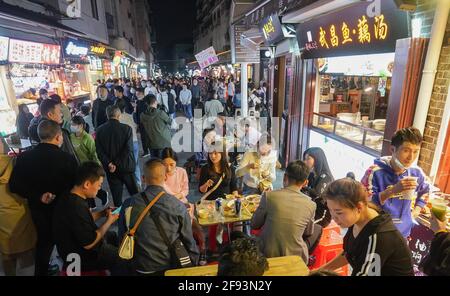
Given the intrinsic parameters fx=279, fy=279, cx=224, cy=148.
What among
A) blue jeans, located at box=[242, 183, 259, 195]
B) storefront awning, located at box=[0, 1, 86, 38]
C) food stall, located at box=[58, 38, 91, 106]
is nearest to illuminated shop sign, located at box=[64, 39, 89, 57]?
food stall, located at box=[58, 38, 91, 106]

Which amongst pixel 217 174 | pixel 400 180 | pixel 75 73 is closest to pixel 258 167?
pixel 217 174

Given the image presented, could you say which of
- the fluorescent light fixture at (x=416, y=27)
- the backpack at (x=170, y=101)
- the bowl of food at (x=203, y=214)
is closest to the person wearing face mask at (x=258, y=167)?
the bowl of food at (x=203, y=214)

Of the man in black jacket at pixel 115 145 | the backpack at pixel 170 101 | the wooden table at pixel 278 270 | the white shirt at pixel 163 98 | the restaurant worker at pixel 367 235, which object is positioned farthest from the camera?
the backpack at pixel 170 101

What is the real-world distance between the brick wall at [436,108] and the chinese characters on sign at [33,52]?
9.93 meters

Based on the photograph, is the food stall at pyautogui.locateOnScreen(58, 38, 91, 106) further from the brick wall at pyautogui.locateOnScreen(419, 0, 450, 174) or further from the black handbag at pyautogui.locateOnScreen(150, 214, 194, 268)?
the brick wall at pyautogui.locateOnScreen(419, 0, 450, 174)

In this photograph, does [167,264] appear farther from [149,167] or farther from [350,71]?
[350,71]

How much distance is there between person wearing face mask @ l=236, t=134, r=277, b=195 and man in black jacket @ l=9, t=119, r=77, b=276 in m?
2.92

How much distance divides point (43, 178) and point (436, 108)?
5.41 metres

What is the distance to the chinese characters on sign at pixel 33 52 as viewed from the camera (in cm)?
818

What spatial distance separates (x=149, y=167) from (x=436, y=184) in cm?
399

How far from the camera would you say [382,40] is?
458 centimetres

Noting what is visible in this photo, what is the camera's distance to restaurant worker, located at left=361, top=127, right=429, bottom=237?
3014 mm

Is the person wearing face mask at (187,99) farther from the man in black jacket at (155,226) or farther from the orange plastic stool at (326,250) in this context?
the man in black jacket at (155,226)
